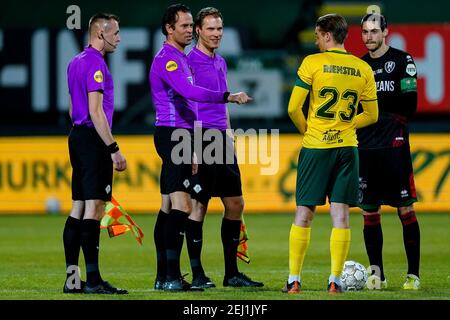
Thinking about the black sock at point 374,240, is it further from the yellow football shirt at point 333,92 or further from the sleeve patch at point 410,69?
the sleeve patch at point 410,69

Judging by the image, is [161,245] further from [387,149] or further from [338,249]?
[387,149]

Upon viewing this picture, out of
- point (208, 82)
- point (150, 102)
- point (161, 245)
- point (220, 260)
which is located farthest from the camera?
point (150, 102)

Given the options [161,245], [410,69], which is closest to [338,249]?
[161,245]

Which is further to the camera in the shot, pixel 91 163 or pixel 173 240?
pixel 173 240

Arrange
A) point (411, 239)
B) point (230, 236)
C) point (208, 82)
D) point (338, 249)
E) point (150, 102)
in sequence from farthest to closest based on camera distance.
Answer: point (150, 102) < point (230, 236) < point (208, 82) < point (411, 239) < point (338, 249)

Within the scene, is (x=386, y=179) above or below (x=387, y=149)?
below

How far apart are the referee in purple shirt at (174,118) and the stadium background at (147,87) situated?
8451mm

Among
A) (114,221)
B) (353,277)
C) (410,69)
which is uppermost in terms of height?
(410,69)

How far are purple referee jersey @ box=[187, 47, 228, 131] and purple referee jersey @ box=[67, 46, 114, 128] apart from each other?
95cm

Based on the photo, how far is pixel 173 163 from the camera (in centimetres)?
872

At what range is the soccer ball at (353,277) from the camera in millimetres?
8914

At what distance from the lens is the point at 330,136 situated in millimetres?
8414

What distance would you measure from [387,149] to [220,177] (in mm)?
1427

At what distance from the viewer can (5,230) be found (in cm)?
1528
